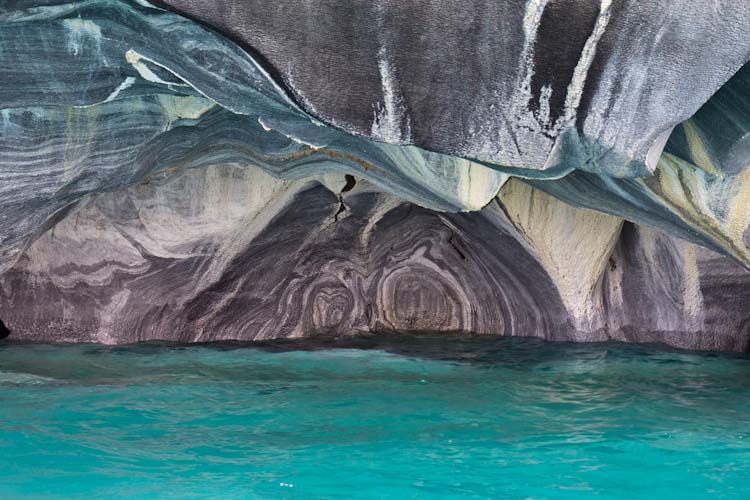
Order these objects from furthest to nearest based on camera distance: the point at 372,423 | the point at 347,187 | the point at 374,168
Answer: the point at 347,187 → the point at 374,168 → the point at 372,423

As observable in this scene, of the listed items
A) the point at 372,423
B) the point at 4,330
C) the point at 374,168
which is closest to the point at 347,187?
the point at 374,168

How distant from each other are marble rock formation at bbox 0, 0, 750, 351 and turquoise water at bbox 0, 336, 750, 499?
0.47m

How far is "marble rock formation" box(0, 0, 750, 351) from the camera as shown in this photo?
129 inches

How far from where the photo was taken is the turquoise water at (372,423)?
10.4ft

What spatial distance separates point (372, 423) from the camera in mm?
3865

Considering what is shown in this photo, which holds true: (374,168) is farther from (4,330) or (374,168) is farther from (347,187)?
(4,330)

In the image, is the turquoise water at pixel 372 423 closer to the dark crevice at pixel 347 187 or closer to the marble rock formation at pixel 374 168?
the marble rock formation at pixel 374 168

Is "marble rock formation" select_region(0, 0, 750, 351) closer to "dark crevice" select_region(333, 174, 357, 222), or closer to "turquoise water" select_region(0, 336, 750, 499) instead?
"dark crevice" select_region(333, 174, 357, 222)

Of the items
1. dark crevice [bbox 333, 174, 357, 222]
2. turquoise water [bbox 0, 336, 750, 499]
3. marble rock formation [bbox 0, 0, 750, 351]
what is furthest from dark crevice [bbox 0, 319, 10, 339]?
dark crevice [bbox 333, 174, 357, 222]

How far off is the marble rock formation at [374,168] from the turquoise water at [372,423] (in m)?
0.47

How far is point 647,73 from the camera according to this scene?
3340 millimetres

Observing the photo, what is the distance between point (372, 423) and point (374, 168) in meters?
1.49

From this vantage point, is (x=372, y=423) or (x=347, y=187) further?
(x=347, y=187)

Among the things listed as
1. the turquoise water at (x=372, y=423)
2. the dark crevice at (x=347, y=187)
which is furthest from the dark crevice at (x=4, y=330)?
the dark crevice at (x=347, y=187)
